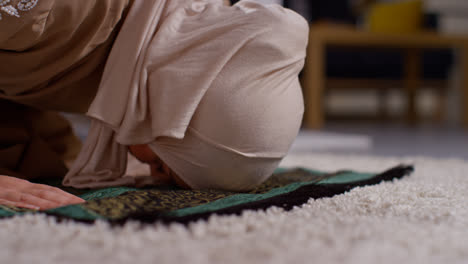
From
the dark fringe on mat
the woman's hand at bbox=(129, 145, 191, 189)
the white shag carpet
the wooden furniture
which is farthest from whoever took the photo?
the wooden furniture

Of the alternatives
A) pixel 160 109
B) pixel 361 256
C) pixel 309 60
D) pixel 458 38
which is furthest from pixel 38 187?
pixel 458 38

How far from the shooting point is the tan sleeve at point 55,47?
0.69 m

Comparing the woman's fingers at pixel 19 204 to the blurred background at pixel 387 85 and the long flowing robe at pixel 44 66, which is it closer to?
the long flowing robe at pixel 44 66

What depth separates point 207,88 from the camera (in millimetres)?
711

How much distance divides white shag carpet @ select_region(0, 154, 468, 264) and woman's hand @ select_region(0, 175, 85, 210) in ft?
0.28

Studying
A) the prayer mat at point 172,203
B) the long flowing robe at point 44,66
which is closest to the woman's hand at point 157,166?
the prayer mat at point 172,203

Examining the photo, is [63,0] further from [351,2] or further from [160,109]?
[351,2]

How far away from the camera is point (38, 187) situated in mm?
681

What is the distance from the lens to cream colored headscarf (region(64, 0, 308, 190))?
0.72m

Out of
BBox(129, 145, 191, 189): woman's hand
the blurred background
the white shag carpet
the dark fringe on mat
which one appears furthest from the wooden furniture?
the white shag carpet

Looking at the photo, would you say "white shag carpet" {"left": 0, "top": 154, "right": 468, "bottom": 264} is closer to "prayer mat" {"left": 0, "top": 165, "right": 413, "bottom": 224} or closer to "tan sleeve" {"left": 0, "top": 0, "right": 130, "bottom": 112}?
"prayer mat" {"left": 0, "top": 165, "right": 413, "bottom": 224}

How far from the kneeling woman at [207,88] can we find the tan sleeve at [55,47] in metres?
0.03

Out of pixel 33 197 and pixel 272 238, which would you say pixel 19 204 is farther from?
pixel 272 238

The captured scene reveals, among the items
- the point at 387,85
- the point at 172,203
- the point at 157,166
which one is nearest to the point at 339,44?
the point at 387,85
